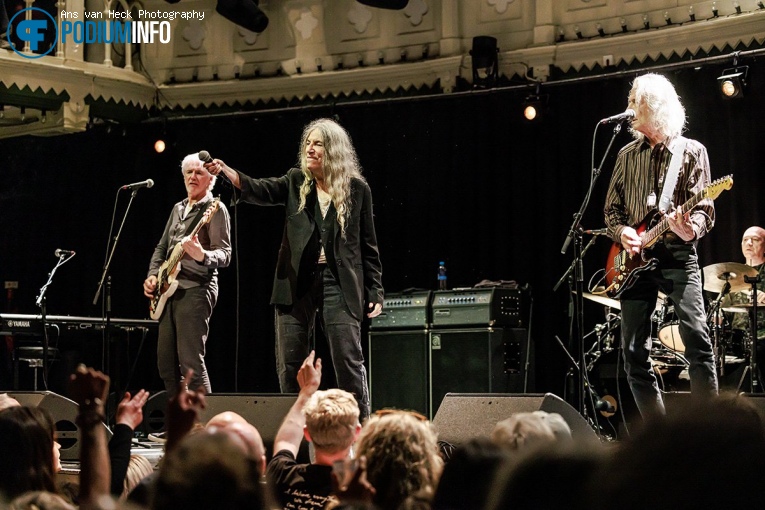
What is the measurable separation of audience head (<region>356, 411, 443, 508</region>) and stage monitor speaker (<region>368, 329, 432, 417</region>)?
6.62 m

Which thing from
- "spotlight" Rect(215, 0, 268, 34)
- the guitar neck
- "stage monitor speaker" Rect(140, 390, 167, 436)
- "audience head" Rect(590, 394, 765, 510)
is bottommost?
"stage monitor speaker" Rect(140, 390, 167, 436)

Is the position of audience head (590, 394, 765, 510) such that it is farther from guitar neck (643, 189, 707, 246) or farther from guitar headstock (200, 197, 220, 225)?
guitar headstock (200, 197, 220, 225)

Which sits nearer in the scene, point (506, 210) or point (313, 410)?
point (313, 410)

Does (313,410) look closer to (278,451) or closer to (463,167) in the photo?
(278,451)

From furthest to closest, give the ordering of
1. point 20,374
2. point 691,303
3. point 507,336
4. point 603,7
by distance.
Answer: point 20,374, point 603,7, point 507,336, point 691,303

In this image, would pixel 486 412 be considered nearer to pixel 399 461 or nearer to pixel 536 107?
pixel 399 461

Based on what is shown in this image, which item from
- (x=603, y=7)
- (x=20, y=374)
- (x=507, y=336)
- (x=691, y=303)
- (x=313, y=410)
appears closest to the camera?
(x=313, y=410)

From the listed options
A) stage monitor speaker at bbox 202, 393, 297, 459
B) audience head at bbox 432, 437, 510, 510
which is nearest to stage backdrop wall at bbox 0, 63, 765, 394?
stage monitor speaker at bbox 202, 393, 297, 459

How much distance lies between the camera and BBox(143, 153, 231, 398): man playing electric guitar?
19.0 ft

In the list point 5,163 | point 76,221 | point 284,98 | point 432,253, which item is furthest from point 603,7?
point 5,163

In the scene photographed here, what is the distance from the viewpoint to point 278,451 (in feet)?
10.3

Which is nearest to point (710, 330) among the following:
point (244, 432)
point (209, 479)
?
point (244, 432)

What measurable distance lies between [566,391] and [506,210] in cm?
202

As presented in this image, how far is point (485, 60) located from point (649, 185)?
16.0 feet
